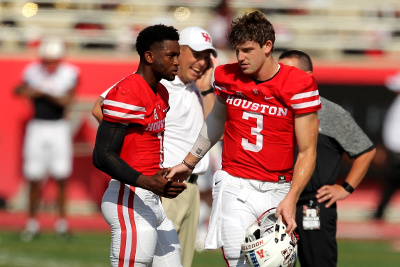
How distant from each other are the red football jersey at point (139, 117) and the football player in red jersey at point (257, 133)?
1.58 ft

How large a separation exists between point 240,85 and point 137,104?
738 mm

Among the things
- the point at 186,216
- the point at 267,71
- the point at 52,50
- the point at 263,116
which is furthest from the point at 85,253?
the point at 267,71

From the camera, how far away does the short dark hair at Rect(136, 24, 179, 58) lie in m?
5.35

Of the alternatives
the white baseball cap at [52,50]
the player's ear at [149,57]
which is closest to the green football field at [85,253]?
the white baseball cap at [52,50]

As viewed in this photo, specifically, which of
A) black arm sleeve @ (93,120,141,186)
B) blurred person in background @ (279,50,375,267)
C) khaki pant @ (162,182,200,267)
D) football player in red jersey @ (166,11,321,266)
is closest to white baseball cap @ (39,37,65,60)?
khaki pant @ (162,182,200,267)

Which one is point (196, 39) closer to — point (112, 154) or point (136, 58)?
point (112, 154)

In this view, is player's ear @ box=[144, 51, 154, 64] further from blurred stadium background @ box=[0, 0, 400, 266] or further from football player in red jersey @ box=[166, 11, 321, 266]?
blurred stadium background @ box=[0, 0, 400, 266]

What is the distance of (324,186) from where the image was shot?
6.33m

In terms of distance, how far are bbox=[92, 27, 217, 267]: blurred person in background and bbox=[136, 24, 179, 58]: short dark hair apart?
1302 mm

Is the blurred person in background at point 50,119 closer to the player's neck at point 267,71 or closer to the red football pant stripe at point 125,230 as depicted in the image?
the red football pant stripe at point 125,230

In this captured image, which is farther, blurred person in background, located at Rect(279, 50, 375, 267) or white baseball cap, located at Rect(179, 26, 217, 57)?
white baseball cap, located at Rect(179, 26, 217, 57)

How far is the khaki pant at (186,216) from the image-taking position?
663 centimetres

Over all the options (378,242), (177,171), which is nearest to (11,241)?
(378,242)

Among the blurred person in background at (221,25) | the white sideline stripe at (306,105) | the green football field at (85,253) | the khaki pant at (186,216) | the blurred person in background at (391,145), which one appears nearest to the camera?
the white sideline stripe at (306,105)
